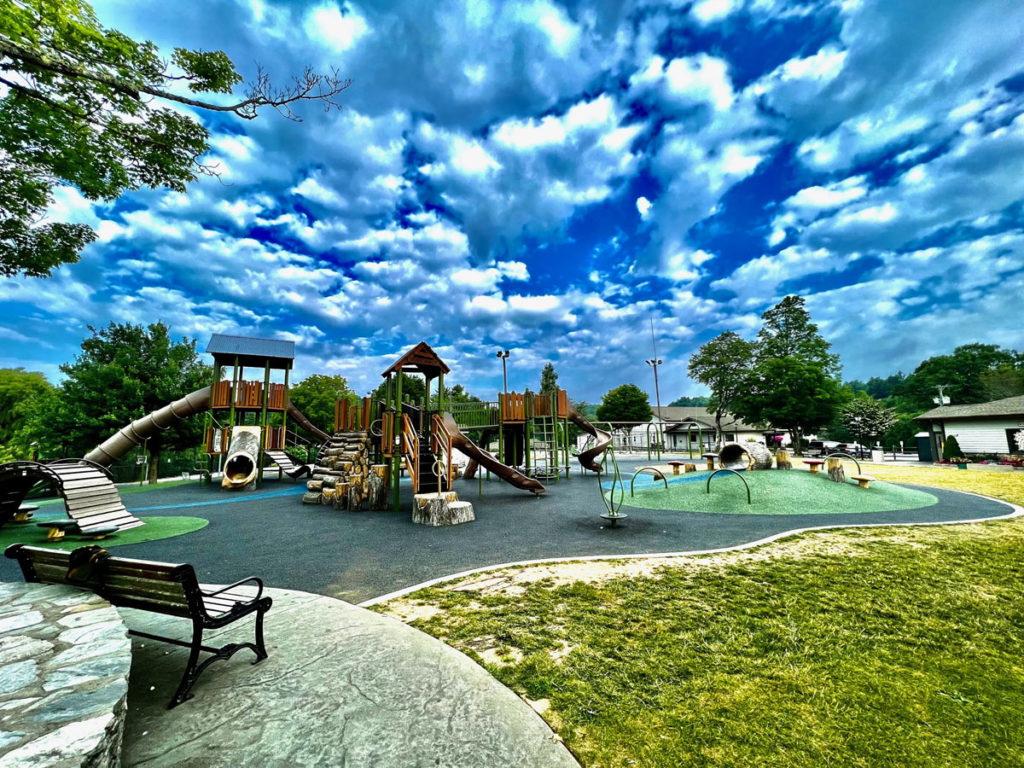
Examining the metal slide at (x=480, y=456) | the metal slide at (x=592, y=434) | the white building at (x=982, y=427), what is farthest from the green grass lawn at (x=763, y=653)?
the white building at (x=982, y=427)

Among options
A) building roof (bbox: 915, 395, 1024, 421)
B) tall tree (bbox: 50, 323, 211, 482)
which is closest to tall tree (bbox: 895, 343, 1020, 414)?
building roof (bbox: 915, 395, 1024, 421)

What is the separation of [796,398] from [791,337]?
1291cm

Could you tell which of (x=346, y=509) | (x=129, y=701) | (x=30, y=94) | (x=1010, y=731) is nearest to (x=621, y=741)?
(x=1010, y=731)

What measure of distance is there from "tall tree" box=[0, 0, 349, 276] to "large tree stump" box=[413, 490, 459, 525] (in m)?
7.53

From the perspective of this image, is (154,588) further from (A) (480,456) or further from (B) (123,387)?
(B) (123,387)

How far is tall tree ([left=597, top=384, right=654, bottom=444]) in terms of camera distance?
190 ft

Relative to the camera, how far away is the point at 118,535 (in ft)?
26.8

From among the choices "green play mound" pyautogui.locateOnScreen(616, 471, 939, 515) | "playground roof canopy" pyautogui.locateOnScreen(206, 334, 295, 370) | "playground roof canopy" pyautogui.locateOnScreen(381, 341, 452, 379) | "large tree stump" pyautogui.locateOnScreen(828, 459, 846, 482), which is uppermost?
"playground roof canopy" pyautogui.locateOnScreen(206, 334, 295, 370)

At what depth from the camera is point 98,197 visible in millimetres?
7469

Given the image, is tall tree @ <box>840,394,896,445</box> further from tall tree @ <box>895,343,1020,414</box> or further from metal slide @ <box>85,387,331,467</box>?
metal slide @ <box>85,387,331,467</box>

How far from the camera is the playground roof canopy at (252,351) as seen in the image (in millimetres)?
18672

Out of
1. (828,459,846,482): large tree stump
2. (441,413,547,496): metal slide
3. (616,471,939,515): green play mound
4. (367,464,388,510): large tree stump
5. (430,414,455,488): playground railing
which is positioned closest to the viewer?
(616,471,939,515): green play mound

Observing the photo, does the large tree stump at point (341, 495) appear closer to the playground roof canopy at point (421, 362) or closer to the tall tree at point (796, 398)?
the playground roof canopy at point (421, 362)

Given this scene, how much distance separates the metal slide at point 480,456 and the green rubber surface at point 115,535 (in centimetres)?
634
